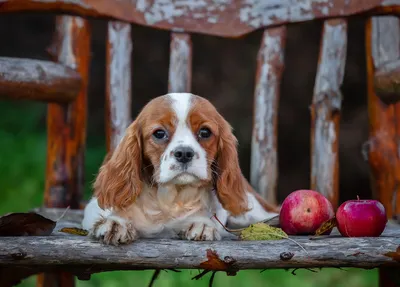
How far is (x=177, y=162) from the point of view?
240 cm

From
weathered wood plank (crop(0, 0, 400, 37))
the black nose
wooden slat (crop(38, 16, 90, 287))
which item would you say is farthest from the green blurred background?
the black nose

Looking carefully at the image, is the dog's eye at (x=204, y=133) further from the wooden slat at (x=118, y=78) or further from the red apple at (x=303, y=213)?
the wooden slat at (x=118, y=78)

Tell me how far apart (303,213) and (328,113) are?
775 millimetres

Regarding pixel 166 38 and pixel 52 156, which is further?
pixel 166 38

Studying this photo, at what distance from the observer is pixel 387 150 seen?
3.12 m

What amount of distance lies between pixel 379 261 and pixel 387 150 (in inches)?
39.0

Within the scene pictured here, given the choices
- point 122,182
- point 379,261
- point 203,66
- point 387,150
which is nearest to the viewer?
point 379,261

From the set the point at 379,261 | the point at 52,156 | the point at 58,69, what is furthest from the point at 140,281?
the point at 379,261

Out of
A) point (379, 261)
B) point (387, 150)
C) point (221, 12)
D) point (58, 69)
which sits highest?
point (221, 12)

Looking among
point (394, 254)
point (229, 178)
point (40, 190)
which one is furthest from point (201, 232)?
point (40, 190)

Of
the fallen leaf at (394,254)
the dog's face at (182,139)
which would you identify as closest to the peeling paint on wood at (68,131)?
the dog's face at (182,139)

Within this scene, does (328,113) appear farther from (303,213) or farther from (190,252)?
(190,252)

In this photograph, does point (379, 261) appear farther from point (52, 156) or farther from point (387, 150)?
point (52, 156)

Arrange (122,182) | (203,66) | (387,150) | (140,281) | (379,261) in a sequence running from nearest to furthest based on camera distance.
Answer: (379,261), (122,182), (387,150), (140,281), (203,66)
